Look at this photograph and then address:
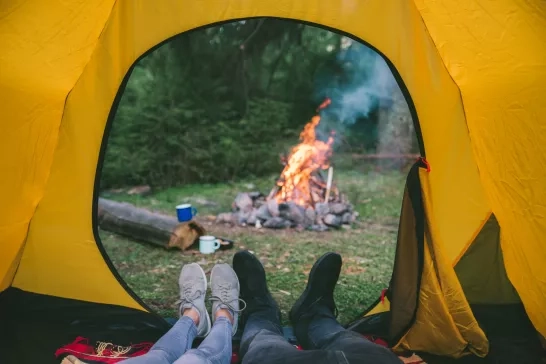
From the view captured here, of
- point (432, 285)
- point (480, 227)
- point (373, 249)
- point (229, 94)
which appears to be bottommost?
point (373, 249)

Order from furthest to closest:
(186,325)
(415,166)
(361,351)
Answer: (186,325), (415,166), (361,351)

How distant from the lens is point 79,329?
2.03m

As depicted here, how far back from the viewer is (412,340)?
6.00ft

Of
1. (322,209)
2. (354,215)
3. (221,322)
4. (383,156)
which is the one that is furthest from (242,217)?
(383,156)

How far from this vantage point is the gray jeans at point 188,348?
147cm

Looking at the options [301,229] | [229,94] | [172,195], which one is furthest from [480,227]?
[229,94]

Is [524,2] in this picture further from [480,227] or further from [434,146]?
[480,227]

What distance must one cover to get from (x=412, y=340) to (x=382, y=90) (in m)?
4.42

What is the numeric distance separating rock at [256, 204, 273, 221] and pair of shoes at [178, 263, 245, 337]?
1.74m

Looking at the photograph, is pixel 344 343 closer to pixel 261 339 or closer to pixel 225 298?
pixel 261 339

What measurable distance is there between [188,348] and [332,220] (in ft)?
7.50

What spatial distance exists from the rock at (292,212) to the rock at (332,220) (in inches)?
7.1

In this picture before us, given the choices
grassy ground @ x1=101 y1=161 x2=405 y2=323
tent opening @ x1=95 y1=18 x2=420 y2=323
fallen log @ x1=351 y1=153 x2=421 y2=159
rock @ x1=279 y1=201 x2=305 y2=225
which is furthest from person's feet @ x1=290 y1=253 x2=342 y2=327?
fallen log @ x1=351 y1=153 x2=421 y2=159

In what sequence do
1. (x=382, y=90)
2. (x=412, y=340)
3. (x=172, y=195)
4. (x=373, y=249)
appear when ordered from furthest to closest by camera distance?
(x=382, y=90)
(x=172, y=195)
(x=373, y=249)
(x=412, y=340)
